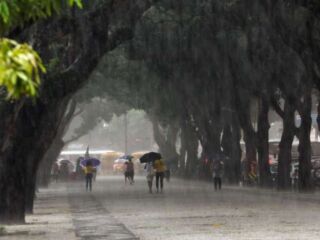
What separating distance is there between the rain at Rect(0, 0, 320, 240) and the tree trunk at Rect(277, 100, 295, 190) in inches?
2.2

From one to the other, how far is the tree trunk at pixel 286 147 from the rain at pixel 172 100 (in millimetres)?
56

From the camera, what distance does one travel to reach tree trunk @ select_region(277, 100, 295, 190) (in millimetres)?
42969

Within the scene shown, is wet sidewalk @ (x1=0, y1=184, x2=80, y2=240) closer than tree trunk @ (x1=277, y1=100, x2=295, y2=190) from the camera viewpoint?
Yes

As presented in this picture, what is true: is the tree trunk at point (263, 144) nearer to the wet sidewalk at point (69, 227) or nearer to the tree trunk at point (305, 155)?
the tree trunk at point (305, 155)

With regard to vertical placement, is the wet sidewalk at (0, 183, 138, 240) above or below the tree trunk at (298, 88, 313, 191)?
below

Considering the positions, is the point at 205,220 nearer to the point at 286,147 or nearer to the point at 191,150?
the point at 286,147

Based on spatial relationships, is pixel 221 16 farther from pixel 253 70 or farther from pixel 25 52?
pixel 25 52

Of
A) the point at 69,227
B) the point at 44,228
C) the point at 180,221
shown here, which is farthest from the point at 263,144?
the point at 44,228

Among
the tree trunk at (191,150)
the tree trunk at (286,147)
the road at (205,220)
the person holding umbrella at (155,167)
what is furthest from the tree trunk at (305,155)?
the tree trunk at (191,150)

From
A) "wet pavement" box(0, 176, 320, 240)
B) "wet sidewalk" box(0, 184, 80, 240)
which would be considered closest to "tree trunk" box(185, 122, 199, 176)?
"wet pavement" box(0, 176, 320, 240)

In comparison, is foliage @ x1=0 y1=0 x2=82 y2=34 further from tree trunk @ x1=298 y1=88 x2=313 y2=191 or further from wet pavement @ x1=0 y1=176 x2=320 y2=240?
tree trunk @ x1=298 y1=88 x2=313 y2=191

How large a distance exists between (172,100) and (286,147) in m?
12.9

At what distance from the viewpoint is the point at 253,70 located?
42750mm

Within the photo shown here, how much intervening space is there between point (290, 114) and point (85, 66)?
2206 cm
